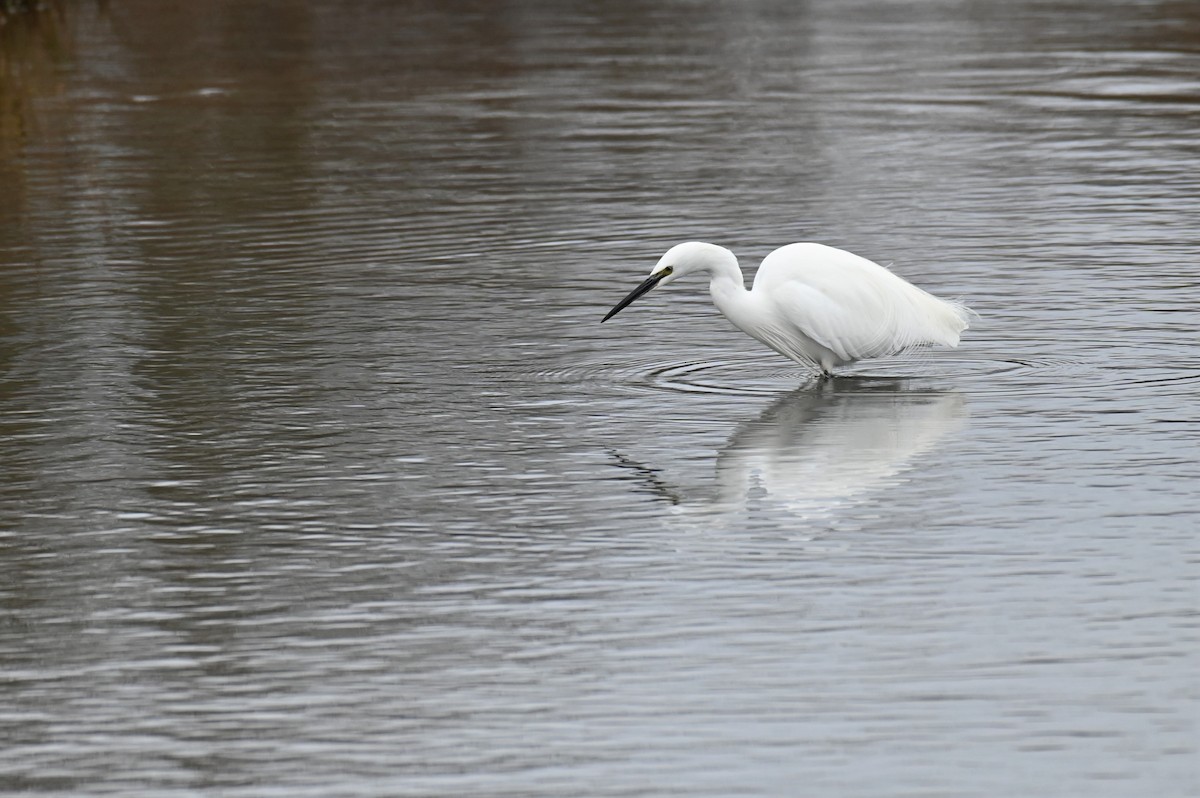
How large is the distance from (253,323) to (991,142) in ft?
28.9

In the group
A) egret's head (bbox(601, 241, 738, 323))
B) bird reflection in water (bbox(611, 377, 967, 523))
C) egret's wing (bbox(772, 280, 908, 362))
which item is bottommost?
bird reflection in water (bbox(611, 377, 967, 523))

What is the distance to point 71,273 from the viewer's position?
1398 centimetres

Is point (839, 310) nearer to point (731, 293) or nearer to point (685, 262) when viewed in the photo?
point (731, 293)

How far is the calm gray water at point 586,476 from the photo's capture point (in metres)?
5.92

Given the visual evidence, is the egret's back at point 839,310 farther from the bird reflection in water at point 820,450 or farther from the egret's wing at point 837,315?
the bird reflection in water at point 820,450

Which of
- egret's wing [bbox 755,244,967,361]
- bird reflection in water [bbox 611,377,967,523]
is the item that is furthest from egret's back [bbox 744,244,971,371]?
bird reflection in water [bbox 611,377,967,523]

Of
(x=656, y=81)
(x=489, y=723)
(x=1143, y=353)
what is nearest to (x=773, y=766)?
(x=489, y=723)

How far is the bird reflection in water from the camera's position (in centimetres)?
823

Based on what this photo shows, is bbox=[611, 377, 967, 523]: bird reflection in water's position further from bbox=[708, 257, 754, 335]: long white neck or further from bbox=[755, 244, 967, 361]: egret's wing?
bbox=[708, 257, 754, 335]: long white neck

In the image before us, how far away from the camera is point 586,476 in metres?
8.70

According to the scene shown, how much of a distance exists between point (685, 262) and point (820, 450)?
4.97ft

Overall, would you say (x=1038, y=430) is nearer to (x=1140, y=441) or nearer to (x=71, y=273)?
(x=1140, y=441)

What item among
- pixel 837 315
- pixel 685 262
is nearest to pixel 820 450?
pixel 837 315

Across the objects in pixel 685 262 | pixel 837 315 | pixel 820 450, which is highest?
pixel 685 262
